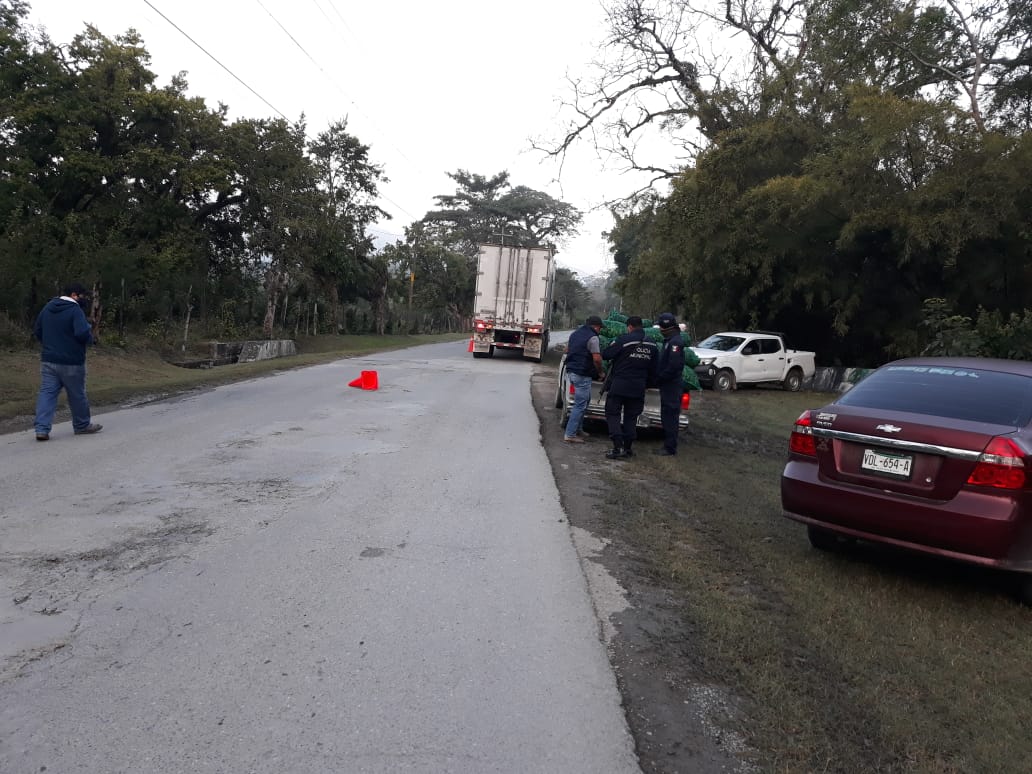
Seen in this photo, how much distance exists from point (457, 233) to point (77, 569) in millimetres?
60204

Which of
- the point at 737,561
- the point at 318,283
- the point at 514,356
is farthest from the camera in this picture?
the point at 318,283

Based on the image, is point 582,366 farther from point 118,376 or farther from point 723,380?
point 723,380

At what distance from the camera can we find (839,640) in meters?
4.54

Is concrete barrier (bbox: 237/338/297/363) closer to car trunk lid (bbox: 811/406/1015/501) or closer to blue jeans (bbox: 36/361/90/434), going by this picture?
blue jeans (bbox: 36/361/90/434)

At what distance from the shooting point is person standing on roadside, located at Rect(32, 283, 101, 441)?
29.5ft

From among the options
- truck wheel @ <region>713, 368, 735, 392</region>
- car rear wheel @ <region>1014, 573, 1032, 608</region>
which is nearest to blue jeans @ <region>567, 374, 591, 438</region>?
car rear wheel @ <region>1014, 573, 1032, 608</region>

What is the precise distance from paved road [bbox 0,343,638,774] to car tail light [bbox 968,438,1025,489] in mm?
2615

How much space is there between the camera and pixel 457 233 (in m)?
63.6

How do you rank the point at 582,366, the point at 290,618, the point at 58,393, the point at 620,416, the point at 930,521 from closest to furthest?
the point at 290,618
the point at 930,521
the point at 58,393
the point at 620,416
the point at 582,366

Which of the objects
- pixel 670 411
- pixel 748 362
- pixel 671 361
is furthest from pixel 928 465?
pixel 748 362

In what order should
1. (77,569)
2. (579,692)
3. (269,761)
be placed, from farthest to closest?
(77,569) → (579,692) → (269,761)

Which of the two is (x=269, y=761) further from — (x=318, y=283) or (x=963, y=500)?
(x=318, y=283)

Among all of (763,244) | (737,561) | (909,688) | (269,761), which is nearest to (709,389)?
(763,244)

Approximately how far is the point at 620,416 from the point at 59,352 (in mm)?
6630
